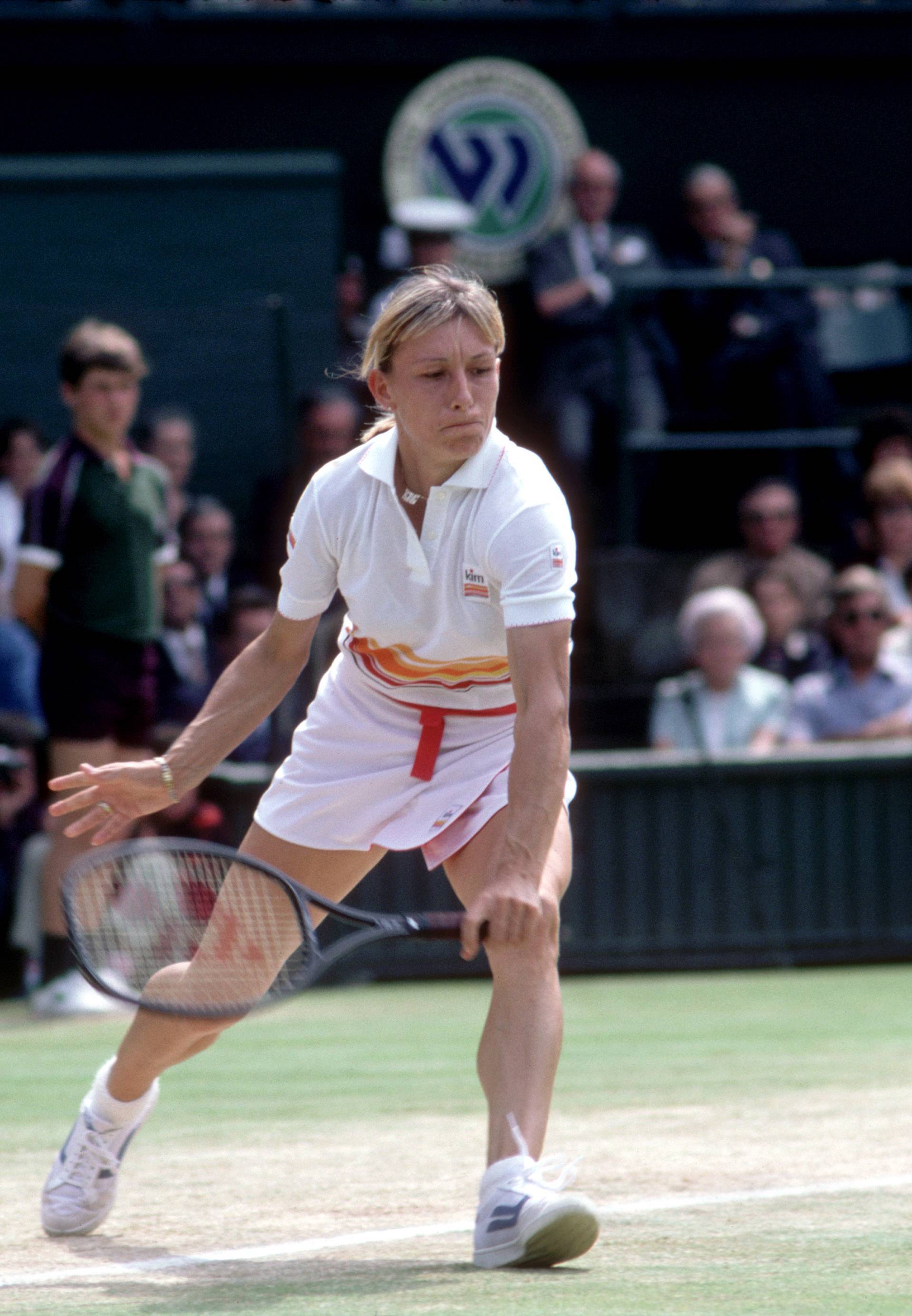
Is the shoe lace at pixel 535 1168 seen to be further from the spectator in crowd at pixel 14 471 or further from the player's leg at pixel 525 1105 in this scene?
the spectator in crowd at pixel 14 471

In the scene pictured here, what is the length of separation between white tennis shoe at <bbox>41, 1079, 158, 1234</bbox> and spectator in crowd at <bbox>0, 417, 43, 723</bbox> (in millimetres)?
4470

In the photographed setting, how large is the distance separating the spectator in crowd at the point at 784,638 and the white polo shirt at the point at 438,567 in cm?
545

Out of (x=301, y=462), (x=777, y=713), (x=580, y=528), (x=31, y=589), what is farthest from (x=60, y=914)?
(x=580, y=528)

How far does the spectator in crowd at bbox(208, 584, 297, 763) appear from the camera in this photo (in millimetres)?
8875

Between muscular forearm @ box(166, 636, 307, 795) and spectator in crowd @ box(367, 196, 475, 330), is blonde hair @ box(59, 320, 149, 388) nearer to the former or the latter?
spectator in crowd @ box(367, 196, 475, 330)

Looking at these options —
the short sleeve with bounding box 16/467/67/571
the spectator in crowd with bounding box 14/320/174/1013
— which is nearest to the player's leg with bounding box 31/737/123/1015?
the spectator in crowd with bounding box 14/320/174/1013

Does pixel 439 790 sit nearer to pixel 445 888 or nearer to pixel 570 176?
pixel 445 888

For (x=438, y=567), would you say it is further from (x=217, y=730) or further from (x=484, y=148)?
(x=484, y=148)

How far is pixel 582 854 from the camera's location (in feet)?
29.3

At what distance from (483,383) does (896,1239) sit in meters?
1.81

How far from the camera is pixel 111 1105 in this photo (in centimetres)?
428

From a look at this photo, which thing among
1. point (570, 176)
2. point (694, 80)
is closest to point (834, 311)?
point (570, 176)

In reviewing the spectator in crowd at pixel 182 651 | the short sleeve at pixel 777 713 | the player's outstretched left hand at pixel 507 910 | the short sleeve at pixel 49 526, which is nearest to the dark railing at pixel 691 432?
the short sleeve at pixel 777 713

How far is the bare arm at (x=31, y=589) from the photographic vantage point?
7.70 meters
